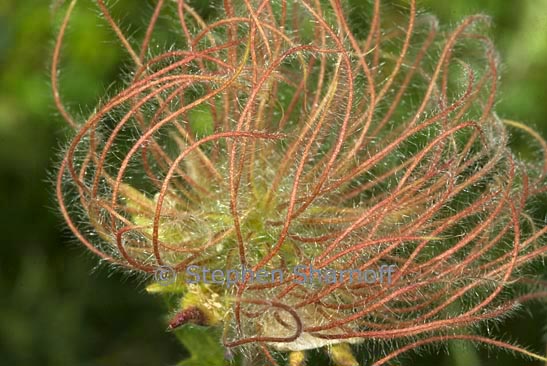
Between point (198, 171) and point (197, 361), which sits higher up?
point (198, 171)

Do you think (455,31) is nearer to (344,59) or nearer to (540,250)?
(344,59)

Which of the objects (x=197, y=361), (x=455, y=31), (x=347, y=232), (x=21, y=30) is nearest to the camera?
(x=347, y=232)

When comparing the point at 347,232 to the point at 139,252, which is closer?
the point at 347,232

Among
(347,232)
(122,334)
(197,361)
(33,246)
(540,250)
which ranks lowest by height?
(122,334)

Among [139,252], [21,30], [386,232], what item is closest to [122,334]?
[21,30]

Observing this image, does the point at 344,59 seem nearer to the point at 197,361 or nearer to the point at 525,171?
the point at 525,171

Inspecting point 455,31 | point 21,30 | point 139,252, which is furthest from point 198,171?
point 21,30

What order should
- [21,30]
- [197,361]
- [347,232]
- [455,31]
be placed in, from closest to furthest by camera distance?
[347,232]
[197,361]
[455,31]
[21,30]
